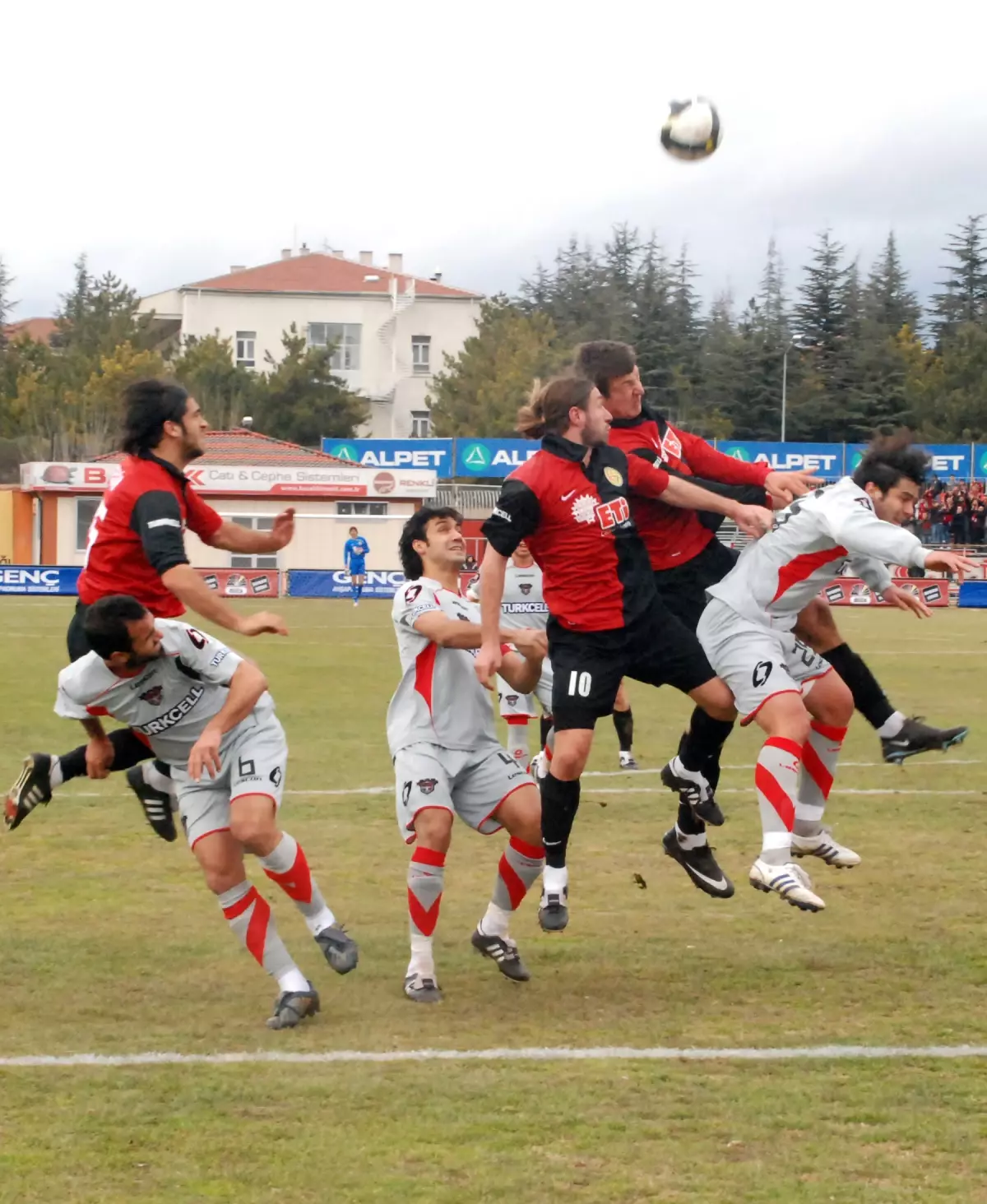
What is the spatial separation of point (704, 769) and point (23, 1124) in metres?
3.67

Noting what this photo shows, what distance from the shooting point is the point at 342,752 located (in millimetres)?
13305

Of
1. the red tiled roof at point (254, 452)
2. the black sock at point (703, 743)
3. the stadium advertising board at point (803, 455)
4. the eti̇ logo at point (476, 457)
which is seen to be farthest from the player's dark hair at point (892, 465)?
the red tiled roof at point (254, 452)

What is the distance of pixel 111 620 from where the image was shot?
19.0 feet

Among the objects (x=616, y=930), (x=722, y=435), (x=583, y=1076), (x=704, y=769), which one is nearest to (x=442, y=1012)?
(x=583, y=1076)

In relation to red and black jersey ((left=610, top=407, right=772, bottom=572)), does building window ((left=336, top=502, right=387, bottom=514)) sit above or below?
below

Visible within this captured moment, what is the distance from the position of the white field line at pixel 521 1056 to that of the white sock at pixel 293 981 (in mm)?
400

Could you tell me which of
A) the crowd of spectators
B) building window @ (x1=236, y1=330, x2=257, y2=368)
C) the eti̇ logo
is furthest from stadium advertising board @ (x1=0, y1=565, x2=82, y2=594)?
building window @ (x1=236, y1=330, x2=257, y2=368)

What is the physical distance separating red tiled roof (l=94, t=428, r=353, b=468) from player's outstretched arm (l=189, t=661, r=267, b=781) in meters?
43.3

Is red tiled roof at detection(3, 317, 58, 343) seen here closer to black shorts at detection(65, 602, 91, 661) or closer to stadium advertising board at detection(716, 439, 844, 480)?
stadium advertising board at detection(716, 439, 844, 480)

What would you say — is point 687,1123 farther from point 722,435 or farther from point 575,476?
point 722,435

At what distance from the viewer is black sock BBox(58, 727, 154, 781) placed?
23.9ft

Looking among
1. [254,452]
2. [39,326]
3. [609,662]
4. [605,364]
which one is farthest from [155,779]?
[39,326]

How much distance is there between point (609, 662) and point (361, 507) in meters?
41.7

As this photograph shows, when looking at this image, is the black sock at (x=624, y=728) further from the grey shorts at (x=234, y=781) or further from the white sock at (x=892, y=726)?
the grey shorts at (x=234, y=781)
